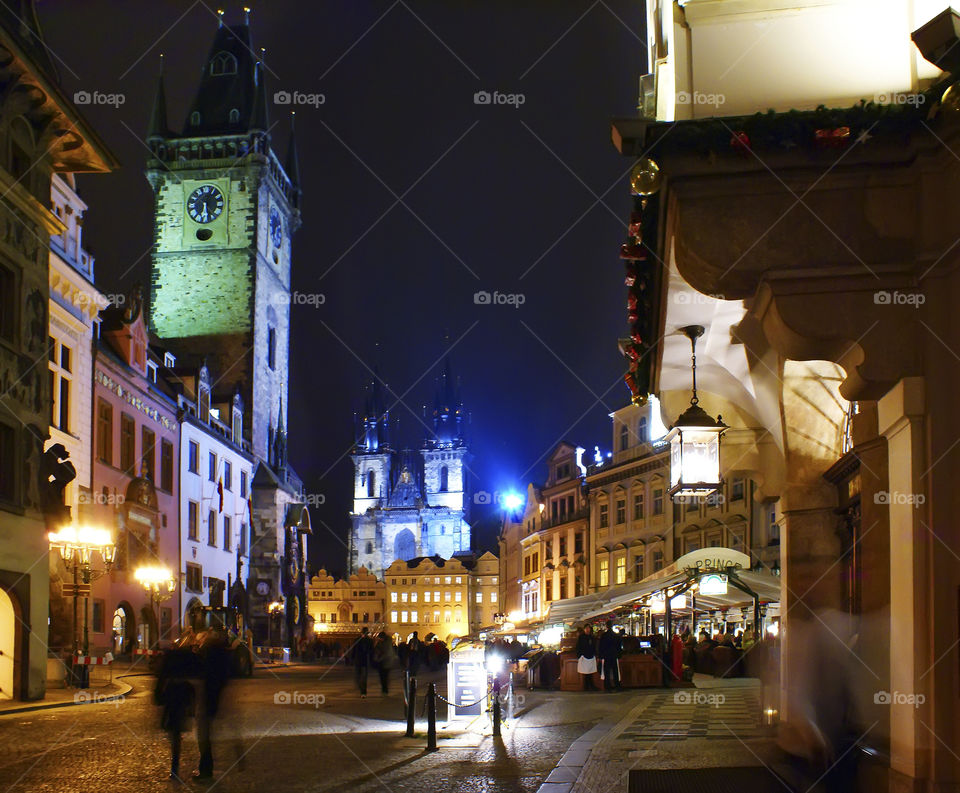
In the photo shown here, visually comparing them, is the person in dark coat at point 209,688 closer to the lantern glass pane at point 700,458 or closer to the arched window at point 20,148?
the lantern glass pane at point 700,458

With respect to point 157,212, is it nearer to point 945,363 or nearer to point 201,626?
point 201,626

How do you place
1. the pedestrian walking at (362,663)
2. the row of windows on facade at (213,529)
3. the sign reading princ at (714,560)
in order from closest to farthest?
1. the sign reading princ at (714,560)
2. the pedestrian walking at (362,663)
3. the row of windows on facade at (213,529)

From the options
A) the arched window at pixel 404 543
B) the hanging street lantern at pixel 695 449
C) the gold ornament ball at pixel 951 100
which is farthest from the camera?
the arched window at pixel 404 543

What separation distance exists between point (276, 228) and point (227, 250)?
609 cm

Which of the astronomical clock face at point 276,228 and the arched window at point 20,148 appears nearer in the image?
the arched window at point 20,148

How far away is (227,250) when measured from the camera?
68.6 m

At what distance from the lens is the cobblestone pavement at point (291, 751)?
10812 millimetres

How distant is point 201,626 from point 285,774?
1.79 metres

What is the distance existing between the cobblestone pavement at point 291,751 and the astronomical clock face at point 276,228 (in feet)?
177

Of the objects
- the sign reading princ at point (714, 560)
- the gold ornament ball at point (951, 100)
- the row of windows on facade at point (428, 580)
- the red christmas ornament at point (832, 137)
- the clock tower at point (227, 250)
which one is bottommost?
the row of windows on facade at point (428, 580)

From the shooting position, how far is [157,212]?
7081 centimetres

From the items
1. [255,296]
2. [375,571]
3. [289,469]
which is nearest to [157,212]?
[255,296]

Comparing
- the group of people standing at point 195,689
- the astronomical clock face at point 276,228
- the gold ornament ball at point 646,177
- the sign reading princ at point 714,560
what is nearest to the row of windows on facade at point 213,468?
the astronomical clock face at point 276,228

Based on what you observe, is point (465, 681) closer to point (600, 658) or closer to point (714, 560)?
point (714, 560)
